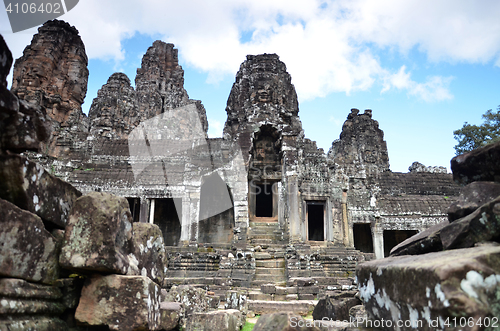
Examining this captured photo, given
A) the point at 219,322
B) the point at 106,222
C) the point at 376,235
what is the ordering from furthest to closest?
the point at 376,235 < the point at 219,322 < the point at 106,222

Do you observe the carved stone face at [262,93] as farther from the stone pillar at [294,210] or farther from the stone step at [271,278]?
the stone step at [271,278]

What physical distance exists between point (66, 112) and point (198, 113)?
51.9 feet

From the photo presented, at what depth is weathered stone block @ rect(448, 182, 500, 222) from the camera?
3.12m

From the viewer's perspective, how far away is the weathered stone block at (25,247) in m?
2.63

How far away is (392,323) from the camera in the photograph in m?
2.62

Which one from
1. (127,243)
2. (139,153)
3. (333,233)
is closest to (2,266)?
(127,243)

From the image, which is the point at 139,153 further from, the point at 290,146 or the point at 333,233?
the point at 333,233

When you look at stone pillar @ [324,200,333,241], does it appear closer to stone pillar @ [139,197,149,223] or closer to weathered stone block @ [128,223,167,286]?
stone pillar @ [139,197,149,223]

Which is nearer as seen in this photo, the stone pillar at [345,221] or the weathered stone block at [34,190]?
the weathered stone block at [34,190]

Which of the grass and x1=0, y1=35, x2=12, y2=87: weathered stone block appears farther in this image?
the grass

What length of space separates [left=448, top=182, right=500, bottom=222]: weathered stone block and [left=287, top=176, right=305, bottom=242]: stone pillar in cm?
1155

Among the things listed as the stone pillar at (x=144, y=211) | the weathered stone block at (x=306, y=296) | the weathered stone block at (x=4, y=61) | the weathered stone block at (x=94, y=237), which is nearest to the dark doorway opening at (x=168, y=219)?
the stone pillar at (x=144, y=211)

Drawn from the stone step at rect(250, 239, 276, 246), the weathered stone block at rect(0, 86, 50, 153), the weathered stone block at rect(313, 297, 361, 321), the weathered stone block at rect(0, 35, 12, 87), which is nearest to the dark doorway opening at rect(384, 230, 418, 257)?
the stone step at rect(250, 239, 276, 246)

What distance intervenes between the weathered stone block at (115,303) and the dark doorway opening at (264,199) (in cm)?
1514
